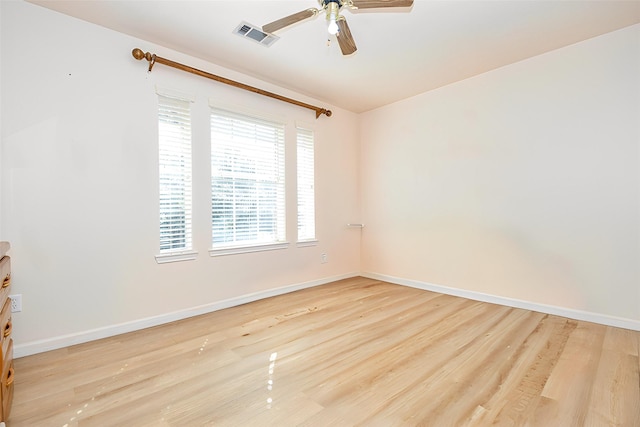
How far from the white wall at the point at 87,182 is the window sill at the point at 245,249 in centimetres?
8

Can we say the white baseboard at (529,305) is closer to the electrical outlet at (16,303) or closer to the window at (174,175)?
the window at (174,175)

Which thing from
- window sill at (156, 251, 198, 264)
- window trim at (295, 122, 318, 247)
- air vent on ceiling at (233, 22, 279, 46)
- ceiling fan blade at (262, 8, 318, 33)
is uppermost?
air vent on ceiling at (233, 22, 279, 46)

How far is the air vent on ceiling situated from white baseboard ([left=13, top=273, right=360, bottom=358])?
2.67 m

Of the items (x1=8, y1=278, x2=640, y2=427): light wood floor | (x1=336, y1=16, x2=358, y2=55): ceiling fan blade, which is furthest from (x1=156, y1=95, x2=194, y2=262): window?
(x1=336, y1=16, x2=358, y2=55): ceiling fan blade

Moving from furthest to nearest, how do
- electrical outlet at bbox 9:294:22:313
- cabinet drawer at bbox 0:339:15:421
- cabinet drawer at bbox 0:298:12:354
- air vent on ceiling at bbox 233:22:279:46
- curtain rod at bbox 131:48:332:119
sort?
curtain rod at bbox 131:48:332:119, air vent on ceiling at bbox 233:22:279:46, electrical outlet at bbox 9:294:22:313, cabinet drawer at bbox 0:298:12:354, cabinet drawer at bbox 0:339:15:421

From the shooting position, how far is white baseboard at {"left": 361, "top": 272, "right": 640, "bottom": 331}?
2697 millimetres

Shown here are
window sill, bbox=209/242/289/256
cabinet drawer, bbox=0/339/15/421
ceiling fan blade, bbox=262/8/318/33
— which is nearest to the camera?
cabinet drawer, bbox=0/339/15/421

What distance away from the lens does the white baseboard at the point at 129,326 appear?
2.26 m

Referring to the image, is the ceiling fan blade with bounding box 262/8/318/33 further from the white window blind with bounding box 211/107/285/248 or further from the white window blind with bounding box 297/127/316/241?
the white window blind with bounding box 297/127/316/241

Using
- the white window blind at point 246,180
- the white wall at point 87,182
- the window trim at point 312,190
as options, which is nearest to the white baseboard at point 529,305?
the window trim at point 312,190

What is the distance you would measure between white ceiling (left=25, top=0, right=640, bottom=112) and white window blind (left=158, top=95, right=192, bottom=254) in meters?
0.60

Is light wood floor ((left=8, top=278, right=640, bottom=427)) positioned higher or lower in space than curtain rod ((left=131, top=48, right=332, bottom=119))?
lower

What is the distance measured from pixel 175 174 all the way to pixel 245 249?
1.11m

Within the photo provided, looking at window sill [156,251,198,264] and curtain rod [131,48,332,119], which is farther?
window sill [156,251,198,264]
